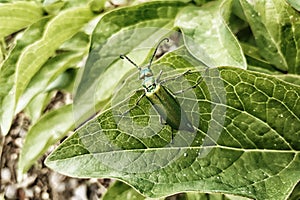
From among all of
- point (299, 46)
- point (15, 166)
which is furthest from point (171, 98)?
point (15, 166)

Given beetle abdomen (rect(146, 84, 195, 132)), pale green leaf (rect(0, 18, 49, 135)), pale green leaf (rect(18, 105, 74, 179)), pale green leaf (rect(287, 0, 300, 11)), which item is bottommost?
pale green leaf (rect(18, 105, 74, 179))

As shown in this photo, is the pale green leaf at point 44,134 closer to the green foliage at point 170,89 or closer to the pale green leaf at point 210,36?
the green foliage at point 170,89

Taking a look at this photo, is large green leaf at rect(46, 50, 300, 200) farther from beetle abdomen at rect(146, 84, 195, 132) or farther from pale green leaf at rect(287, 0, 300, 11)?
pale green leaf at rect(287, 0, 300, 11)

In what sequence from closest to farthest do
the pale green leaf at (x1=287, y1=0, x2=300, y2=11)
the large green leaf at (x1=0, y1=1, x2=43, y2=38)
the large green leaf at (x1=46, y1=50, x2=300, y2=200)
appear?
the large green leaf at (x1=46, y1=50, x2=300, y2=200), the pale green leaf at (x1=287, y1=0, x2=300, y2=11), the large green leaf at (x1=0, y1=1, x2=43, y2=38)

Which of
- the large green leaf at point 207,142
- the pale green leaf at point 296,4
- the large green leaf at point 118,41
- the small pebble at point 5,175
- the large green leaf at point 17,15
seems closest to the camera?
the large green leaf at point 207,142

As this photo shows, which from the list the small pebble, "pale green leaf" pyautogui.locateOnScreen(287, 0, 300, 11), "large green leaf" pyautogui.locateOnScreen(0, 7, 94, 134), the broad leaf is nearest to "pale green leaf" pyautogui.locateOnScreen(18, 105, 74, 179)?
"large green leaf" pyautogui.locateOnScreen(0, 7, 94, 134)

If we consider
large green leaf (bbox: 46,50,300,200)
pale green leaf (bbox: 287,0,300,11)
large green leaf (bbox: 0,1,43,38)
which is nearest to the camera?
large green leaf (bbox: 46,50,300,200)

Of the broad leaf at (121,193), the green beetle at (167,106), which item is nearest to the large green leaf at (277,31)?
the green beetle at (167,106)
